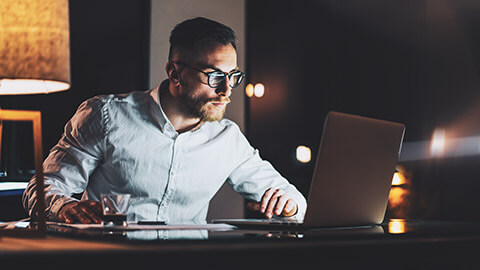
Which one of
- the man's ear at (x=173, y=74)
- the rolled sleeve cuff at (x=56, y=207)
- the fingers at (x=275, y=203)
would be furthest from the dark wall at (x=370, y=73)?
the rolled sleeve cuff at (x=56, y=207)

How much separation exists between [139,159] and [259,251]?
1371 mm

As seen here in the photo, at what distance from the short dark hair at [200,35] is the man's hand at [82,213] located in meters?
0.99

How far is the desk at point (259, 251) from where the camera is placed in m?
0.82

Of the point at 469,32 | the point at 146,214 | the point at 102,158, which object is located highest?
the point at 469,32

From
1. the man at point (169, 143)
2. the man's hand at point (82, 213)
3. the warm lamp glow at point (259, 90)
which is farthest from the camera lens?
the warm lamp glow at point (259, 90)

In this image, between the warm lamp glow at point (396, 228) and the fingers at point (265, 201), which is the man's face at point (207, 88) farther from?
the warm lamp glow at point (396, 228)

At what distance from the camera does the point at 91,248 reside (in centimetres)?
85

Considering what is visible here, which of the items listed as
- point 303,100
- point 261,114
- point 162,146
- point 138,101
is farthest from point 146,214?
point 261,114

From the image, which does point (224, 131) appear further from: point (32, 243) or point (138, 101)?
point (32, 243)

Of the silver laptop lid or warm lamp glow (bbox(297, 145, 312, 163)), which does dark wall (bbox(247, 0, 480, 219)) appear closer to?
warm lamp glow (bbox(297, 145, 312, 163))

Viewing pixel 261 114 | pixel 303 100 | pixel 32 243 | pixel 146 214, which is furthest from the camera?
pixel 261 114

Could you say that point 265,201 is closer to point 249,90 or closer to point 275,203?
point 275,203

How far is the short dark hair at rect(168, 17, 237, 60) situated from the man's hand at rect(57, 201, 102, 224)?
986 millimetres

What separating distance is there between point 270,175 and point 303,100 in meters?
1.48
